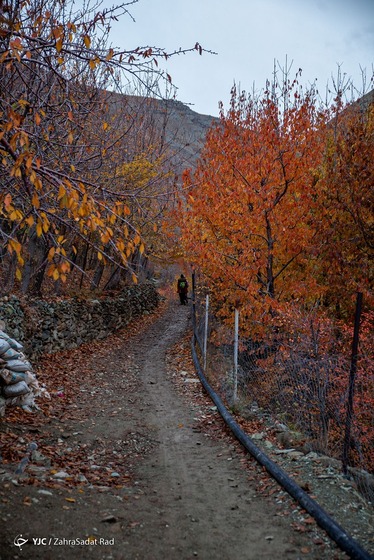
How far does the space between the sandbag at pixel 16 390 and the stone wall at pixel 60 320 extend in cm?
334

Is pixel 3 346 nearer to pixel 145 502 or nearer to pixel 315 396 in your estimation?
pixel 145 502

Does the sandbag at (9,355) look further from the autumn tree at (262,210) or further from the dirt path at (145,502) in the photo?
the autumn tree at (262,210)

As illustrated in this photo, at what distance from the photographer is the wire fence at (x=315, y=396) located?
702 cm

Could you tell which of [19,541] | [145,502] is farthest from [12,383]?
[19,541]

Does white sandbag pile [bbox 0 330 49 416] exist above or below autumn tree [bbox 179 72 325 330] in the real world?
below

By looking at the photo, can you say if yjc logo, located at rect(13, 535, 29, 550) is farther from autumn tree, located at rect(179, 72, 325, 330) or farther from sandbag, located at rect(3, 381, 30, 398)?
autumn tree, located at rect(179, 72, 325, 330)

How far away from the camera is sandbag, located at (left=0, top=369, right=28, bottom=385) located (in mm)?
7583

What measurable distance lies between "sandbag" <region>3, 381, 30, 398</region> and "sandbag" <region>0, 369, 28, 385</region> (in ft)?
0.24

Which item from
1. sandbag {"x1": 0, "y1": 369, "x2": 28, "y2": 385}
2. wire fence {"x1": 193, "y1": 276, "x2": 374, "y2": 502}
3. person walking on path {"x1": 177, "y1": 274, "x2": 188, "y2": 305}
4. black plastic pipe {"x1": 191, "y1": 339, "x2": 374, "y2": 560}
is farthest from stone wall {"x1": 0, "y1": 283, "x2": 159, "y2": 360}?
person walking on path {"x1": 177, "y1": 274, "x2": 188, "y2": 305}

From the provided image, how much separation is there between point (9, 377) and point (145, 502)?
3.73 m

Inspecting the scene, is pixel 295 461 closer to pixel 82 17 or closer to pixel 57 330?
pixel 82 17

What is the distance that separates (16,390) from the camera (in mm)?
7824

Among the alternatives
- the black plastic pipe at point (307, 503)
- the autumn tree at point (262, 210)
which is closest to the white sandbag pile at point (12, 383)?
the black plastic pipe at point (307, 503)

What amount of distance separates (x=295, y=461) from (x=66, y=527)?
3.32 m
